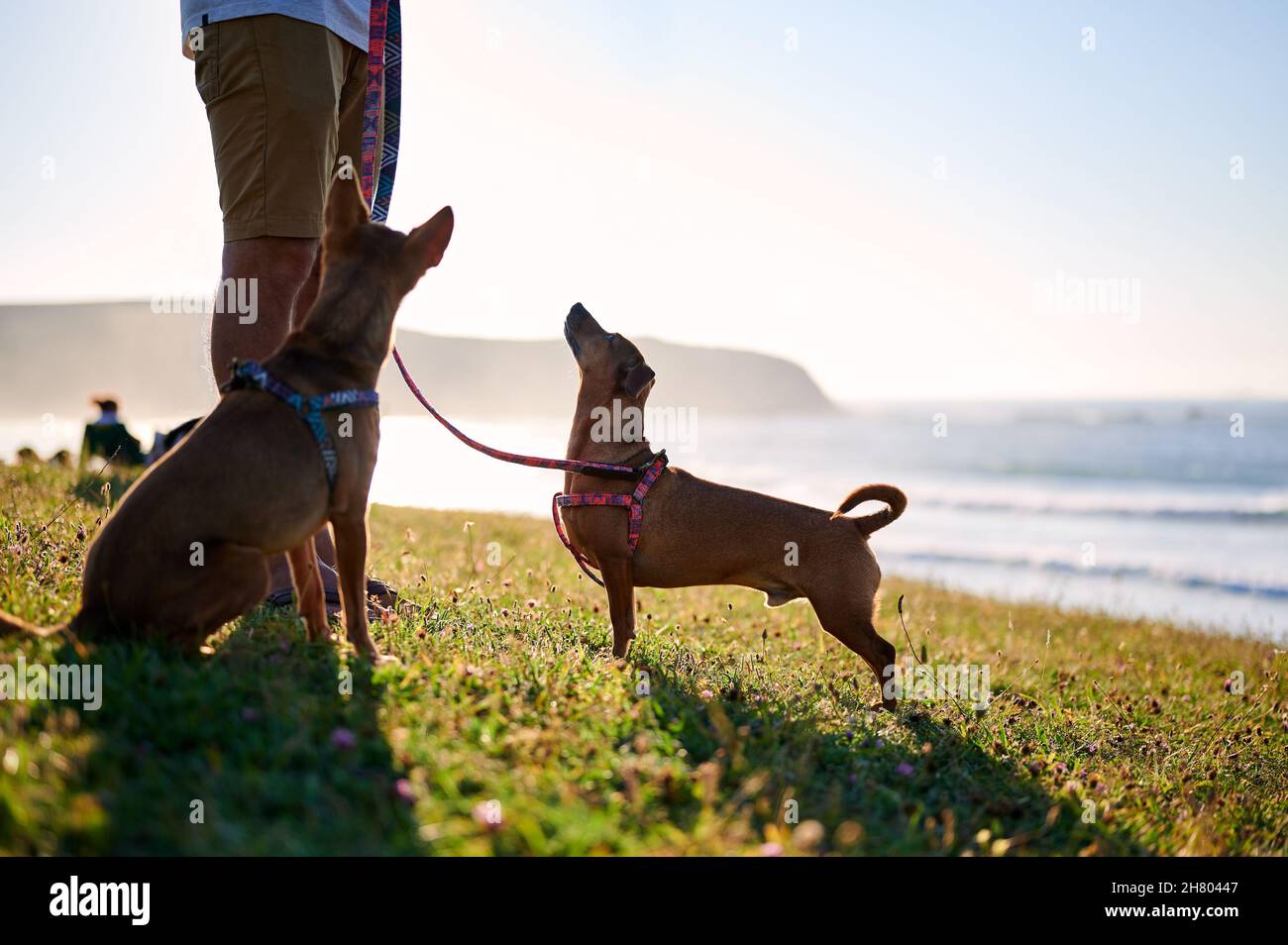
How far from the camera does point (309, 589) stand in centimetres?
336

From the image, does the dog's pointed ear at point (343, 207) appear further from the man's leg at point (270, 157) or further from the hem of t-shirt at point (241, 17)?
the hem of t-shirt at point (241, 17)

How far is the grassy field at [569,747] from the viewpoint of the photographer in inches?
78.8

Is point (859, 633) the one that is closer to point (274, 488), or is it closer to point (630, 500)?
point (630, 500)

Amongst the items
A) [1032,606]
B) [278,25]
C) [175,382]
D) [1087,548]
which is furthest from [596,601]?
[175,382]

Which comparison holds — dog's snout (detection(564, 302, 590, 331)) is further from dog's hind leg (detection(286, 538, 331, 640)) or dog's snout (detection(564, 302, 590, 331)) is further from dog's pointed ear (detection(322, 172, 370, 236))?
dog's hind leg (detection(286, 538, 331, 640))

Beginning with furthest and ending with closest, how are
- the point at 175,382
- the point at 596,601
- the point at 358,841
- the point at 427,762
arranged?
the point at 175,382
the point at 596,601
the point at 427,762
the point at 358,841

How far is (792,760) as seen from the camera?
306cm

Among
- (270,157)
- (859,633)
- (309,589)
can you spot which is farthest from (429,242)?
(859,633)

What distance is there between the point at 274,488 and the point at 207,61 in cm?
224

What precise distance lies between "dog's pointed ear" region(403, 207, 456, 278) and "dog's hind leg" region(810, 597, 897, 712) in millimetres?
2665

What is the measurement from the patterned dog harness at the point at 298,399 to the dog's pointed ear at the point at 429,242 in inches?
31.0

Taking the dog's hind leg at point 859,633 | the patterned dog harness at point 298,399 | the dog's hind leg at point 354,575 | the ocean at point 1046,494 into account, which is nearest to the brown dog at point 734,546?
the dog's hind leg at point 859,633
